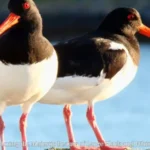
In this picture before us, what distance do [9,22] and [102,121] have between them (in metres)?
7.45

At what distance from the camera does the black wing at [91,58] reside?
888cm

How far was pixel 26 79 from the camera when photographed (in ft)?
25.4

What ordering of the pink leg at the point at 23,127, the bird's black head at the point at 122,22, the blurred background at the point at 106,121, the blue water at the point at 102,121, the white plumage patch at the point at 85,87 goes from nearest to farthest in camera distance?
the pink leg at the point at 23,127 < the white plumage patch at the point at 85,87 < the bird's black head at the point at 122,22 < the blurred background at the point at 106,121 < the blue water at the point at 102,121

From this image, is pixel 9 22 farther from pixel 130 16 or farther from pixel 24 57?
pixel 130 16

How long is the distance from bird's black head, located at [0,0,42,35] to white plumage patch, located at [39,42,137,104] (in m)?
1.05

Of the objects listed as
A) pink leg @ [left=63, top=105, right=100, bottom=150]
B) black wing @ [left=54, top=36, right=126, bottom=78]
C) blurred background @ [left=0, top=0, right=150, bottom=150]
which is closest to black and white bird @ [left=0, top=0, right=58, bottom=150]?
blurred background @ [left=0, top=0, right=150, bottom=150]

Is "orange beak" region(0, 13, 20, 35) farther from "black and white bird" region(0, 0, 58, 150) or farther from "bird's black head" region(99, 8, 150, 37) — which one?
"bird's black head" region(99, 8, 150, 37)

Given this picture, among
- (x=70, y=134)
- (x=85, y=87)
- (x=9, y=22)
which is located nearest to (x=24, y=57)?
(x=9, y=22)

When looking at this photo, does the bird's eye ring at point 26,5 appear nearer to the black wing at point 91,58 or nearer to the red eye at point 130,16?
the black wing at point 91,58

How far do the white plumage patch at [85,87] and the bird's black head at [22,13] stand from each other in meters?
1.05

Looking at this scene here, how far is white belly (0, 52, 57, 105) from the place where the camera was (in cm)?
770

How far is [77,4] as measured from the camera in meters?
32.8

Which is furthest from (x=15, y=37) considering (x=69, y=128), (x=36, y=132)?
(x=36, y=132)

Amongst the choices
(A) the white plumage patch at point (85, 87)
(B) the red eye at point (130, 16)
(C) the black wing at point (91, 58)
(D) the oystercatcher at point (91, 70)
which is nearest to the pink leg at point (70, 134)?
(D) the oystercatcher at point (91, 70)
